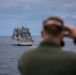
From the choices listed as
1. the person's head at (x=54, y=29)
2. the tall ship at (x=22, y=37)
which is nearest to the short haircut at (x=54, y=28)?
the person's head at (x=54, y=29)

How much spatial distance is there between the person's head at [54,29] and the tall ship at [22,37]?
126215 mm

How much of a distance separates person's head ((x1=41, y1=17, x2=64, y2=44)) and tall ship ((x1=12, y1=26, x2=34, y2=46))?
12622 centimetres

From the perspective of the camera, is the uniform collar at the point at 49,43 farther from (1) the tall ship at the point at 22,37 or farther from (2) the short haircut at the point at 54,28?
(1) the tall ship at the point at 22,37

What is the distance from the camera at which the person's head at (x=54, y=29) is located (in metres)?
3.79

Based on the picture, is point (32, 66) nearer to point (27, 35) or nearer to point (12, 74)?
point (12, 74)

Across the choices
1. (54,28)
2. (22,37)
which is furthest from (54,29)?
(22,37)

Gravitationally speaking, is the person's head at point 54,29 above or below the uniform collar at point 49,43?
above

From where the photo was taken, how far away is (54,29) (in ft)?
12.4

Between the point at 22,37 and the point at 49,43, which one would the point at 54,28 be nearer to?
the point at 49,43

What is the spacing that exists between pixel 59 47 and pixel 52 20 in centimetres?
30

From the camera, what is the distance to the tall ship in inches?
5236

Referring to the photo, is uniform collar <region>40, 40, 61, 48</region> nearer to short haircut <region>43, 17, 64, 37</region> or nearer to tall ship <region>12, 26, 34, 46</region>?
short haircut <region>43, 17, 64, 37</region>

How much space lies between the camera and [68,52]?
12.1 ft

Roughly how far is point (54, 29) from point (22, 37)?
13237 centimetres
